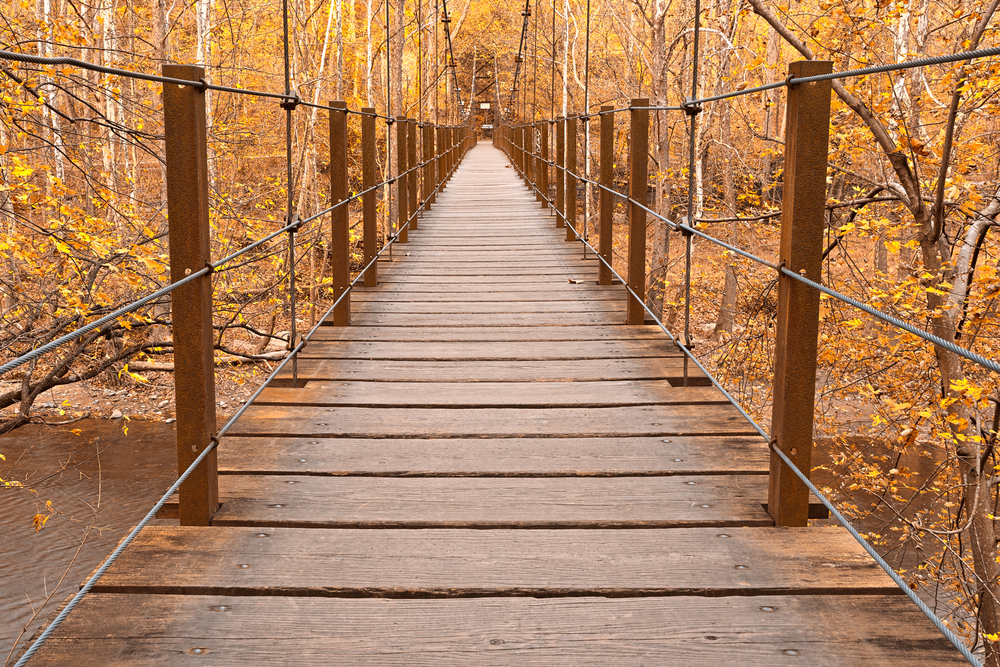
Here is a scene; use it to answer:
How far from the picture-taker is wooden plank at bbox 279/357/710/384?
2848 mm

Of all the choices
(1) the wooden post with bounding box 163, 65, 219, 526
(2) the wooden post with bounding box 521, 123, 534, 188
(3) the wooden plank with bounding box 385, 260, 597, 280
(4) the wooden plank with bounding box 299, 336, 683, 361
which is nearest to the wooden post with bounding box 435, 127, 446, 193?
(2) the wooden post with bounding box 521, 123, 534, 188

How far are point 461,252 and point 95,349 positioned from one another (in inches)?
144

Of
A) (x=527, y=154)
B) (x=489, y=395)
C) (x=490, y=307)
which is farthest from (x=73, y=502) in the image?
(x=489, y=395)

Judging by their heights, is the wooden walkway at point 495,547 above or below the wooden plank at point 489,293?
below

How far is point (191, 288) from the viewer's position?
169cm

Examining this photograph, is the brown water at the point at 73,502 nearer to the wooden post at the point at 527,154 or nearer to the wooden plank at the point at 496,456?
the wooden plank at the point at 496,456

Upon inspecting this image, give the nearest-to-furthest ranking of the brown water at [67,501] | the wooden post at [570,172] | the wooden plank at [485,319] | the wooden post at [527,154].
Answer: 1. the wooden plank at [485,319]
2. the wooden post at [570,172]
3. the brown water at [67,501]
4. the wooden post at [527,154]

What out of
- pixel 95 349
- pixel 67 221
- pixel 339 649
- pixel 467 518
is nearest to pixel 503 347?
pixel 467 518

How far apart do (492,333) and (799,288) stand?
1.91m

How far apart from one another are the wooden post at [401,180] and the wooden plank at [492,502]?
12.0ft

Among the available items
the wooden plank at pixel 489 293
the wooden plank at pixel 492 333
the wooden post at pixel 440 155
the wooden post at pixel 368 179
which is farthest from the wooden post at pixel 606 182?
the wooden post at pixel 440 155

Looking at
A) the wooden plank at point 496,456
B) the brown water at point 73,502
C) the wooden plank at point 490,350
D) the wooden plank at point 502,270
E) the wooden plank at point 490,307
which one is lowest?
the brown water at point 73,502

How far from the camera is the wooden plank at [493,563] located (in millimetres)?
1496

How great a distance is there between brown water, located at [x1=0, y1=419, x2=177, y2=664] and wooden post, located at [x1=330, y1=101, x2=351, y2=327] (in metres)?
2.66
